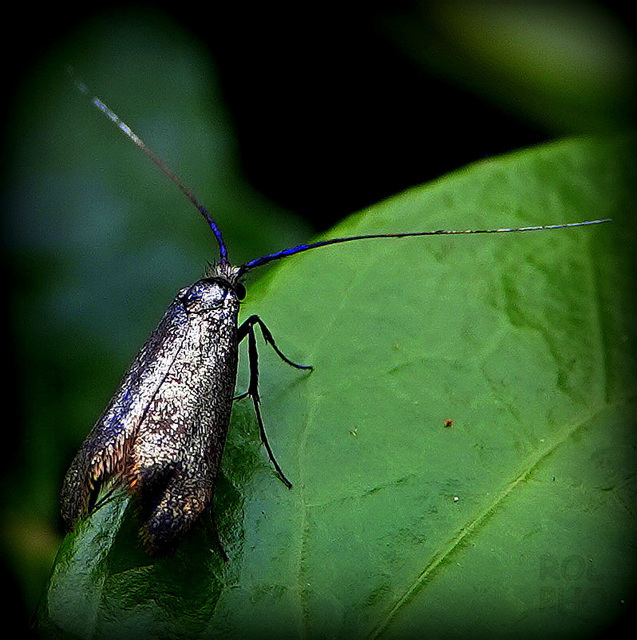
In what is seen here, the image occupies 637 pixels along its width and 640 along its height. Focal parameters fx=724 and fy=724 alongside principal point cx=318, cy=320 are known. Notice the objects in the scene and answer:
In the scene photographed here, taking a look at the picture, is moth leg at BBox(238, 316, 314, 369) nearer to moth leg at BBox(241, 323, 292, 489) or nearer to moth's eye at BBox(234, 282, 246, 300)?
moth leg at BBox(241, 323, 292, 489)

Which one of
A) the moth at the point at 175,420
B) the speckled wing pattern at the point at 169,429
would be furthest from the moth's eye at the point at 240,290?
the speckled wing pattern at the point at 169,429

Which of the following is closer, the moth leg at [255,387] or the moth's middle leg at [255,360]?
the moth leg at [255,387]

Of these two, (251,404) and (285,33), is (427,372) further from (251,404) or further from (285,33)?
(285,33)

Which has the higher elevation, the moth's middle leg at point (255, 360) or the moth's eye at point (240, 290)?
the moth's eye at point (240, 290)

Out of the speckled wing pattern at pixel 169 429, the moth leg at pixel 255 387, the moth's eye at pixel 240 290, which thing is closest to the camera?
the speckled wing pattern at pixel 169 429

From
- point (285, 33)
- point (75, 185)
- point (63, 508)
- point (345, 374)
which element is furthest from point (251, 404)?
point (285, 33)

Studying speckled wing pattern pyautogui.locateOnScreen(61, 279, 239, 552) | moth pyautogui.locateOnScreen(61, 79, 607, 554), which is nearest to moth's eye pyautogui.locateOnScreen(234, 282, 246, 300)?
moth pyautogui.locateOnScreen(61, 79, 607, 554)

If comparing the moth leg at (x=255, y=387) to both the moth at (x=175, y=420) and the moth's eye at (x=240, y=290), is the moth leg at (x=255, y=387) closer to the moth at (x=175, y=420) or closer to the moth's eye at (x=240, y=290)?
the moth at (x=175, y=420)

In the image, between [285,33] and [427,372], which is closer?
[427,372]
